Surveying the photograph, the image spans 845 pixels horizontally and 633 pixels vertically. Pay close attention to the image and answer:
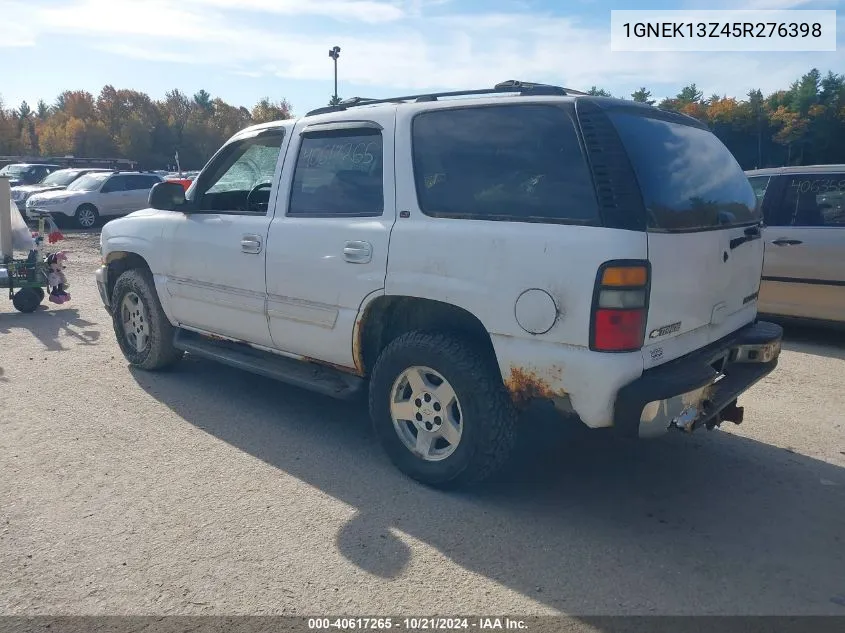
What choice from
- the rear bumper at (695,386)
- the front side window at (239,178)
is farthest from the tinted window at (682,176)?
the front side window at (239,178)

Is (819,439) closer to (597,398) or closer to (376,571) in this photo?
(597,398)

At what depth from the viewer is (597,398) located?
3.08 m

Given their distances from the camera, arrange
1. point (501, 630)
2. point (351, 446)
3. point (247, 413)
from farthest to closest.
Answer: point (247, 413), point (351, 446), point (501, 630)

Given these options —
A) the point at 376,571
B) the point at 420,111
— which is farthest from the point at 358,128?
the point at 376,571

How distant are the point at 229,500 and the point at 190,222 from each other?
2229 mm

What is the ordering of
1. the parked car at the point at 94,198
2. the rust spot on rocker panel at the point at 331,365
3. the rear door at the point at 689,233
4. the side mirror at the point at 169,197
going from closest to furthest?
A: the rear door at the point at 689,233 → the rust spot on rocker panel at the point at 331,365 → the side mirror at the point at 169,197 → the parked car at the point at 94,198

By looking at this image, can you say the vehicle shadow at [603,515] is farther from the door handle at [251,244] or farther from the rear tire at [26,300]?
the rear tire at [26,300]

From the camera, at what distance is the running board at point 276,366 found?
4207 millimetres

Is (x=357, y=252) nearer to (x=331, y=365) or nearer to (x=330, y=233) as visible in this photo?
(x=330, y=233)

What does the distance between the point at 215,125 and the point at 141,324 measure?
74.8 meters

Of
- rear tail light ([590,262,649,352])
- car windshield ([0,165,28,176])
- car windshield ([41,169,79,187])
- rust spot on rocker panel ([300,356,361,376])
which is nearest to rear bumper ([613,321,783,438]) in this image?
rear tail light ([590,262,649,352])

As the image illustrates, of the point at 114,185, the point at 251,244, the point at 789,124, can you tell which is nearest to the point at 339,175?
the point at 251,244

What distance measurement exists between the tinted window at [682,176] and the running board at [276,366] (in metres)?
1.96

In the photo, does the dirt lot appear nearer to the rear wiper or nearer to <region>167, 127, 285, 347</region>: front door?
<region>167, 127, 285, 347</region>: front door
